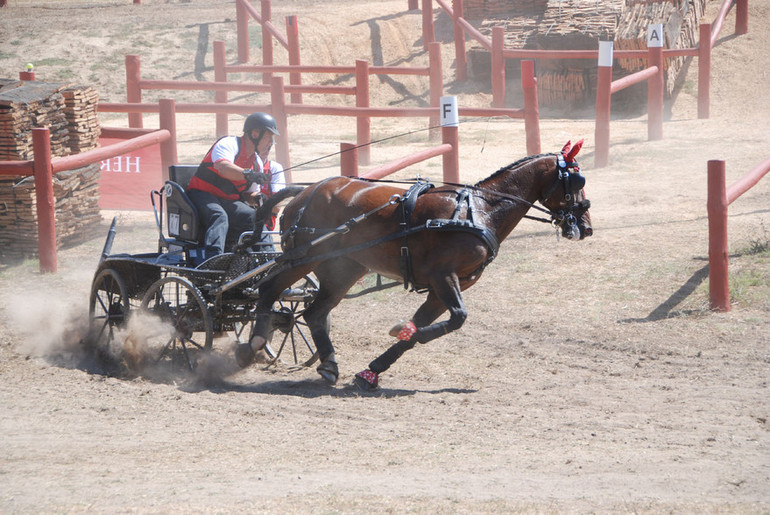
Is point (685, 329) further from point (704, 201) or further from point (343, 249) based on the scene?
point (704, 201)

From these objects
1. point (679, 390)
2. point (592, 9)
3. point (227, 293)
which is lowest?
point (679, 390)

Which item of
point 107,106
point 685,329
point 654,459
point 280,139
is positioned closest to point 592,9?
point 280,139

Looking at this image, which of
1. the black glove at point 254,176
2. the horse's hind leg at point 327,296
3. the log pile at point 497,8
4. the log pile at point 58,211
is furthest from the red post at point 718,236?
the log pile at point 497,8

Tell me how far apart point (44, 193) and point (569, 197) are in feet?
18.0

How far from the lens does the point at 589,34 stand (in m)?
19.5

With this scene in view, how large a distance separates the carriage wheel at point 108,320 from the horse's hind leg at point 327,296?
4.86ft

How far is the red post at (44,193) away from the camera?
9.30m

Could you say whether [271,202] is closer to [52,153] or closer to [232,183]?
[232,183]

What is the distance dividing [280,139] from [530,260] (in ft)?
18.5

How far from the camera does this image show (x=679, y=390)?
6.40 metres

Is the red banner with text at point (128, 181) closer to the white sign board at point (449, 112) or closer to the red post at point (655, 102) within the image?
the white sign board at point (449, 112)

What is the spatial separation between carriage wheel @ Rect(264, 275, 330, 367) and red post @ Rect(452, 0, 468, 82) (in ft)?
47.5

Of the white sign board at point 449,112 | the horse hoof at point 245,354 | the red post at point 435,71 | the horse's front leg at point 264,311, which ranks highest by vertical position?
the red post at point 435,71

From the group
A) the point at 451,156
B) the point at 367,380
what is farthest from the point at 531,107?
the point at 367,380
